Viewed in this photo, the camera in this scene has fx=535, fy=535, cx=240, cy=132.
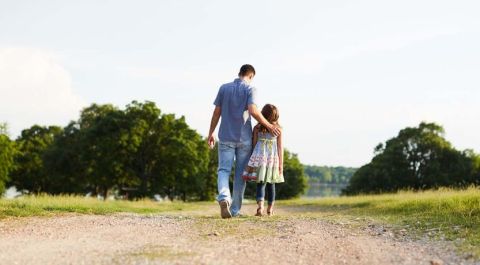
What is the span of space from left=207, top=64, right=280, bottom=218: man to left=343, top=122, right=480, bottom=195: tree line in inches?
1890

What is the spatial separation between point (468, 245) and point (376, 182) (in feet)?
174

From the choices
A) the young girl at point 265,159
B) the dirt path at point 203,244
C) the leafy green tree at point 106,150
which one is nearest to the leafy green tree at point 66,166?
the leafy green tree at point 106,150

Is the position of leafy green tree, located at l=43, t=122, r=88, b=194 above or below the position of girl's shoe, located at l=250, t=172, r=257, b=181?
above

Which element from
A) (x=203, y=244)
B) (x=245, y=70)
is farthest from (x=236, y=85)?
(x=203, y=244)

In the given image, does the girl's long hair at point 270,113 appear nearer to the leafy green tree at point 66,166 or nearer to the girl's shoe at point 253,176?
the girl's shoe at point 253,176

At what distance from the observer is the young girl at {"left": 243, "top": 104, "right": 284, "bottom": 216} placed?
9852 millimetres

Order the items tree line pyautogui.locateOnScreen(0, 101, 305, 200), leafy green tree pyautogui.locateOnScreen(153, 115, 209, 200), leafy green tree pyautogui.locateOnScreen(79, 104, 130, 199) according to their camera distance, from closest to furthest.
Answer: leafy green tree pyautogui.locateOnScreen(79, 104, 130, 199) < tree line pyautogui.locateOnScreen(0, 101, 305, 200) < leafy green tree pyautogui.locateOnScreen(153, 115, 209, 200)

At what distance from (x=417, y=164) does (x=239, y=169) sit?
52.9m

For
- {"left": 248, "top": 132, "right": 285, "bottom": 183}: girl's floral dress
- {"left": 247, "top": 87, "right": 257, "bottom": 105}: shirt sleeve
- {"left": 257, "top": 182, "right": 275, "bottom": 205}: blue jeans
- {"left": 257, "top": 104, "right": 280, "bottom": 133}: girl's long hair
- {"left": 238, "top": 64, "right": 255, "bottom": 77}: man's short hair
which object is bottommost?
{"left": 257, "top": 182, "right": 275, "bottom": 205}: blue jeans

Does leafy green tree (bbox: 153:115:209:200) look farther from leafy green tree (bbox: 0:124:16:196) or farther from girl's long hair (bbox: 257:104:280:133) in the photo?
girl's long hair (bbox: 257:104:280:133)

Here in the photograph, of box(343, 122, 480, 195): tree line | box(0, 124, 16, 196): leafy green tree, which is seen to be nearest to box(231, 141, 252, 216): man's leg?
box(0, 124, 16, 196): leafy green tree

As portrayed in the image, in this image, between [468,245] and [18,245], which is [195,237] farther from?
[468,245]

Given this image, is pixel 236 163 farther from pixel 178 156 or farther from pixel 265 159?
pixel 178 156

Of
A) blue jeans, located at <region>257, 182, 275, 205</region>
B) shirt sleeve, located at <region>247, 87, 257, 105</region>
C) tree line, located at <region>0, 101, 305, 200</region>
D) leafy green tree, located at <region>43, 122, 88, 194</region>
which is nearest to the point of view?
shirt sleeve, located at <region>247, 87, 257, 105</region>
